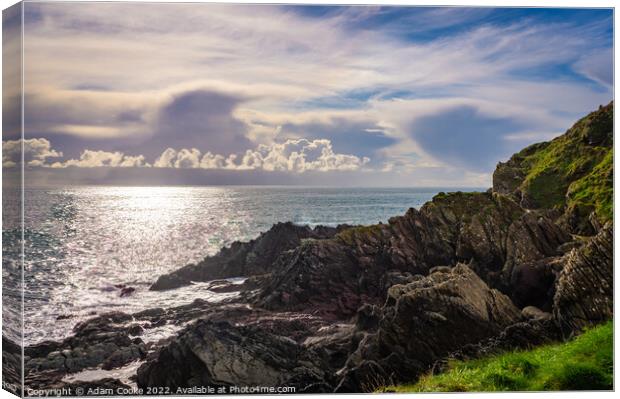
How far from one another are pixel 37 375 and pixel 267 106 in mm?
8805

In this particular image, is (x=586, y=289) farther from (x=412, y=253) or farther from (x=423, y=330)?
(x=412, y=253)

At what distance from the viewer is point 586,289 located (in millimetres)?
18359

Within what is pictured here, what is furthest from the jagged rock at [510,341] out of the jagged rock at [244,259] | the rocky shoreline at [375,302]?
the jagged rock at [244,259]

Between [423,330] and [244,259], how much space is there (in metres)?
4.92

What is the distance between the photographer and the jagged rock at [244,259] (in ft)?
61.5

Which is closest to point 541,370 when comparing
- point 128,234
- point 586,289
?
point 586,289

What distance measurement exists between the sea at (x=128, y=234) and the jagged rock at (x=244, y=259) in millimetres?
180

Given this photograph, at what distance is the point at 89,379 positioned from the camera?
59.2ft

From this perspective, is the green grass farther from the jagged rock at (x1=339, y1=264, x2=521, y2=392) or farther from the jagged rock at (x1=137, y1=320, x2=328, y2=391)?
the jagged rock at (x1=137, y1=320, x2=328, y2=391)

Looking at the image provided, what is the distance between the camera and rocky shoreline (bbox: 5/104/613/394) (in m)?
18.2

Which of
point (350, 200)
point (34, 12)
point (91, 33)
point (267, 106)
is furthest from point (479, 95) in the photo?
point (34, 12)

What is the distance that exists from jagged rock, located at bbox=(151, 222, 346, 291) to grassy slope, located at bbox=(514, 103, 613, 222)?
6.45 m

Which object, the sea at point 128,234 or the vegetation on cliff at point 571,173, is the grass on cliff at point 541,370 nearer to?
the vegetation on cliff at point 571,173

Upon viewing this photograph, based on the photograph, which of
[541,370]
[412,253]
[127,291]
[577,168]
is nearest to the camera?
[541,370]
